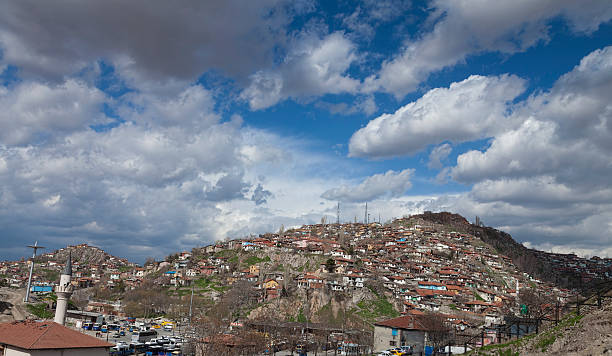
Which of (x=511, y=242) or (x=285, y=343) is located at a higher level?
(x=511, y=242)

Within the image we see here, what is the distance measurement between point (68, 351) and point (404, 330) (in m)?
29.6

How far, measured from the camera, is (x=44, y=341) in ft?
88.2

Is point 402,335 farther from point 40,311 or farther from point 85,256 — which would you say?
point 85,256

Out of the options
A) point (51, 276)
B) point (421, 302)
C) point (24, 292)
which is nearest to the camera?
point (24, 292)

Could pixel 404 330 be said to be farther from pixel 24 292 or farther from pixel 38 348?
pixel 24 292

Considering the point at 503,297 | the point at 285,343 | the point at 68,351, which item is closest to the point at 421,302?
the point at 503,297

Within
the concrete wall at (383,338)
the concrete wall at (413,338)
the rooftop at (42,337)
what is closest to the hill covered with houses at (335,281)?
the concrete wall at (413,338)

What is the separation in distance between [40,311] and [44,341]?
35.7 m

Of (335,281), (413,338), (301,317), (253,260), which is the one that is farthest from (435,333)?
(253,260)

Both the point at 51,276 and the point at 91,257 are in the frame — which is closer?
the point at 51,276

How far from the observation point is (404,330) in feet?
141

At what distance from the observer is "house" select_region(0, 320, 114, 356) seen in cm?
2652

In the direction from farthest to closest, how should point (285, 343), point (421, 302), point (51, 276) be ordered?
point (51, 276) < point (421, 302) < point (285, 343)

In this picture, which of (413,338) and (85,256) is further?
(85,256)
